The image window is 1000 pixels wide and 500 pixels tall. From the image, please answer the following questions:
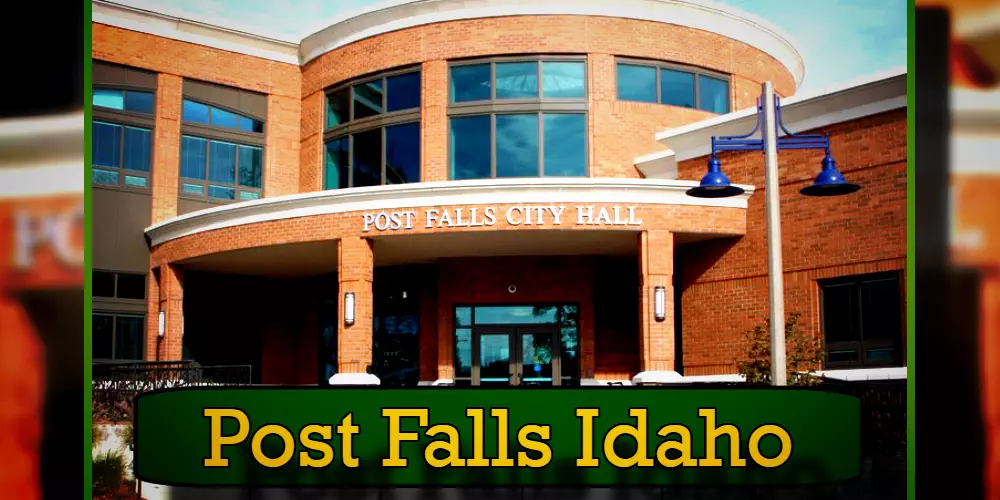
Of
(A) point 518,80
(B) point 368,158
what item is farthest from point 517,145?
(B) point 368,158

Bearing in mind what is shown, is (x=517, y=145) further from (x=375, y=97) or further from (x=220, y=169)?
(x=220, y=169)

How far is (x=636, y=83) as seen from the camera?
23656 mm

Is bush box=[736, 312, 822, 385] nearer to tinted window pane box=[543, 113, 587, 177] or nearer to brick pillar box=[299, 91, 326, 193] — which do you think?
tinted window pane box=[543, 113, 587, 177]

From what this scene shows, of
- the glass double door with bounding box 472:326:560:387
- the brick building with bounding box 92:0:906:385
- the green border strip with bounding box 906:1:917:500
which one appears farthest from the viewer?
the glass double door with bounding box 472:326:560:387

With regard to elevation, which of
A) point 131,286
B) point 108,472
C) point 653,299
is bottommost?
point 108,472

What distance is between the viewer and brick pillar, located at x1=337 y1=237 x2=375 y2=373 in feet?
68.1

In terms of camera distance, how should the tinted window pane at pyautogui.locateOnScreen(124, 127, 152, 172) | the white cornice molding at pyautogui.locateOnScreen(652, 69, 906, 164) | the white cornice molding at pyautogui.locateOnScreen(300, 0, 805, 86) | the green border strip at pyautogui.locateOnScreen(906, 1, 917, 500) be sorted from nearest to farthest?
the green border strip at pyautogui.locateOnScreen(906, 1, 917, 500)
the white cornice molding at pyautogui.locateOnScreen(652, 69, 906, 164)
the white cornice molding at pyautogui.locateOnScreen(300, 0, 805, 86)
the tinted window pane at pyautogui.locateOnScreen(124, 127, 152, 172)

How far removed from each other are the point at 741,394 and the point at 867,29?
830 centimetres

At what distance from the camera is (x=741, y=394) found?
34.0 feet

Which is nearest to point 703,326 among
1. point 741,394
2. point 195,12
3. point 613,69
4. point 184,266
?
A: point 613,69

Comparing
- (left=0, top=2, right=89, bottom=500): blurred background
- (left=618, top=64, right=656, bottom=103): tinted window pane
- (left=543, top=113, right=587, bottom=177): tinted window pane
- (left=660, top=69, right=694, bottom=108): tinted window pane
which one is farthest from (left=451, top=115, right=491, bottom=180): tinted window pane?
(left=0, top=2, right=89, bottom=500): blurred background

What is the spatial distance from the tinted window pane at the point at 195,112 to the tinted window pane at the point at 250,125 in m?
0.97

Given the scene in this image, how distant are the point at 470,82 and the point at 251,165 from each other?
6.58m

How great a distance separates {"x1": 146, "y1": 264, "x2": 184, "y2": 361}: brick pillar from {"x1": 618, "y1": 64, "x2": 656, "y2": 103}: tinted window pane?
11.7 m
